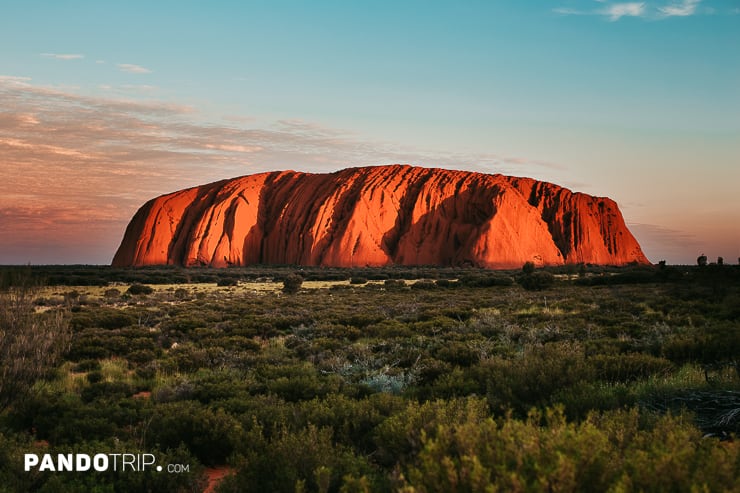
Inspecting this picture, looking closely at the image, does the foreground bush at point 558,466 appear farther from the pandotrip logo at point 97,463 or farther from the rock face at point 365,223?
the rock face at point 365,223

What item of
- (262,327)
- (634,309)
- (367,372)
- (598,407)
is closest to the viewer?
(598,407)

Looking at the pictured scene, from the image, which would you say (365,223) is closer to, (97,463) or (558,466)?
(97,463)

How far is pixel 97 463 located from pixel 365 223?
81.1m

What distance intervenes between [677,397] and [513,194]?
283 ft

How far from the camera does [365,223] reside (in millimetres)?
85750

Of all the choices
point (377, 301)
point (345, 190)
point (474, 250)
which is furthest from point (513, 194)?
point (377, 301)

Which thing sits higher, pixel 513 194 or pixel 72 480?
pixel 513 194

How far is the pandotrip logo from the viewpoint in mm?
4848

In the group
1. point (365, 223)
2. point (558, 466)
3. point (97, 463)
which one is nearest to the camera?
point (558, 466)

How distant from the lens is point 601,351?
33.0 feet

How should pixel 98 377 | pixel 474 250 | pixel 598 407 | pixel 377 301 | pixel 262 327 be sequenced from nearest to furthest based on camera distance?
pixel 598 407
pixel 98 377
pixel 262 327
pixel 377 301
pixel 474 250

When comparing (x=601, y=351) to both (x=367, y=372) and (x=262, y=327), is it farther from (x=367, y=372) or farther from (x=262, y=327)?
(x=262, y=327)

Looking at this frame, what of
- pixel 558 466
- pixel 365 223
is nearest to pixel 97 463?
pixel 558 466

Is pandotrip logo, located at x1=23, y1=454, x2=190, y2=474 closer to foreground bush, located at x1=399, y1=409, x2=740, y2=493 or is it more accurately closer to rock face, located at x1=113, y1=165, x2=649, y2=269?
foreground bush, located at x1=399, y1=409, x2=740, y2=493
